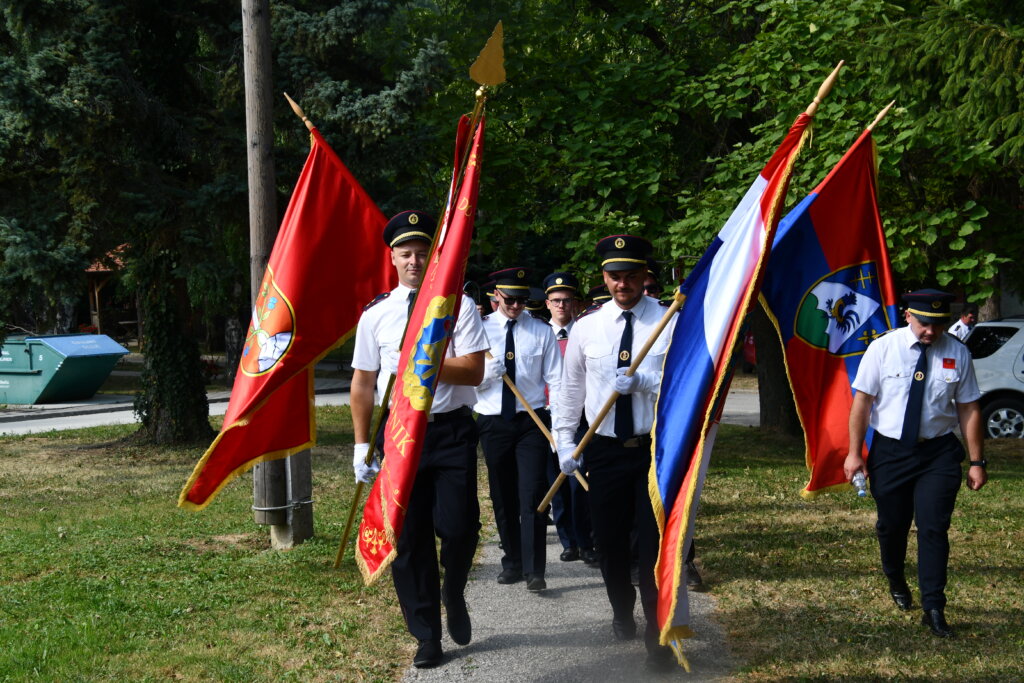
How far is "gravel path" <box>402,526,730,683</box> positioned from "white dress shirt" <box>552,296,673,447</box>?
1.15 metres

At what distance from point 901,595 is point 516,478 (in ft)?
9.29

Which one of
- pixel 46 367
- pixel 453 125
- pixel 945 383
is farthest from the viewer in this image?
pixel 46 367

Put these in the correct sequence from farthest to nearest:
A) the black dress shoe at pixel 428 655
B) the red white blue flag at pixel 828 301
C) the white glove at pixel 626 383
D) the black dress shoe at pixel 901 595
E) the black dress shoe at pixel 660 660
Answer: the red white blue flag at pixel 828 301 → the black dress shoe at pixel 901 595 → the white glove at pixel 626 383 → the black dress shoe at pixel 428 655 → the black dress shoe at pixel 660 660

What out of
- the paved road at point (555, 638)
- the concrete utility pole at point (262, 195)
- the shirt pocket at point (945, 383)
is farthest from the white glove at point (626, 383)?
the concrete utility pole at point (262, 195)

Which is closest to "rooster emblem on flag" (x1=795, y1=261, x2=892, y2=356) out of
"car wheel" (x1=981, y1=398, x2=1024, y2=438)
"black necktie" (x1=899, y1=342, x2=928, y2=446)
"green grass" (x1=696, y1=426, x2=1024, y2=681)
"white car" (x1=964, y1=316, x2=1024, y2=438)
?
Answer: "black necktie" (x1=899, y1=342, x2=928, y2=446)

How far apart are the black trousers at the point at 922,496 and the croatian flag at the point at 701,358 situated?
202 centimetres

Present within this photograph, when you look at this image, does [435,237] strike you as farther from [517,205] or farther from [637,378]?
[517,205]


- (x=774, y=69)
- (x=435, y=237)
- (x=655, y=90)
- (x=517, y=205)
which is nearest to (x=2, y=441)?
(x=517, y=205)

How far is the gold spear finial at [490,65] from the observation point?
552cm

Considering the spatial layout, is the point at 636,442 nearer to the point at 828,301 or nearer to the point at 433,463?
the point at 433,463

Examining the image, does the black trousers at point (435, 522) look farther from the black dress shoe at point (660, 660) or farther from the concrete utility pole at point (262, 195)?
the concrete utility pole at point (262, 195)

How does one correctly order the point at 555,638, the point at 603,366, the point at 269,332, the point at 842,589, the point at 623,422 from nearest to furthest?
the point at 623,422 < the point at 603,366 < the point at 555,638 < the point at 269,332 < the point at 842,589

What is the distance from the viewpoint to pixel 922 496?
257 inches

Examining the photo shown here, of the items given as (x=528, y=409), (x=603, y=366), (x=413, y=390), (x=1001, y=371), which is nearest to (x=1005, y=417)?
(x=1001, y=371)
